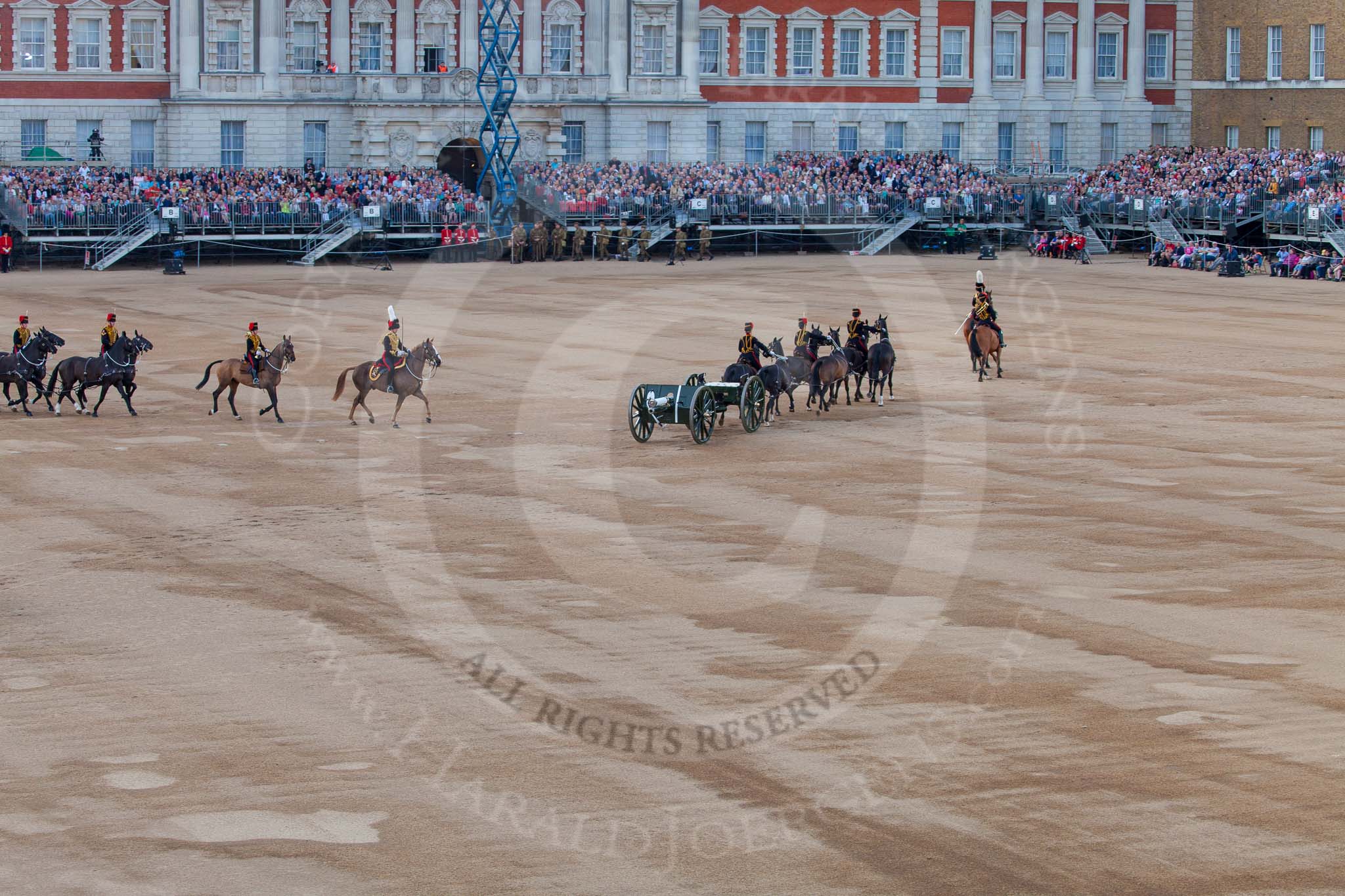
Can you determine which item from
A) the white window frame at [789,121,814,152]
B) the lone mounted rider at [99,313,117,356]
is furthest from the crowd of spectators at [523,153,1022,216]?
the lone mounted rider at [99,313,117,356]

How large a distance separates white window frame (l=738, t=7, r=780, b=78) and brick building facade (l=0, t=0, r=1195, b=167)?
0.09 meters

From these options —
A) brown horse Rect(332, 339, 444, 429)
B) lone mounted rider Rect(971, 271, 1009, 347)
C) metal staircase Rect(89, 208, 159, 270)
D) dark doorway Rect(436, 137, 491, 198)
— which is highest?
dark doorway Rect(436, 137, 491, 198)

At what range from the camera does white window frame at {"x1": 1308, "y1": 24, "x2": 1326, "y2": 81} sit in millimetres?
74500

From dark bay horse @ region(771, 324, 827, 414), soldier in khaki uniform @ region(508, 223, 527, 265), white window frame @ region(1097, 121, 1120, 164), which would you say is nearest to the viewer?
dark bay horse @ region(771, 324, 827, 414)

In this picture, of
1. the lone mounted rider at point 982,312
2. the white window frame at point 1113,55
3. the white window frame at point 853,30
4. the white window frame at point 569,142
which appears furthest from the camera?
the white window frame at point 1113,55

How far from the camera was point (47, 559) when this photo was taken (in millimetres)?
20547

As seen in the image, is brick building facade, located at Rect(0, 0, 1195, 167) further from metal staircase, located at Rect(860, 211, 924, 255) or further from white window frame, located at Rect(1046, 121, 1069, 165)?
metal staircase, located at Rect(860, 211, 924, 255)

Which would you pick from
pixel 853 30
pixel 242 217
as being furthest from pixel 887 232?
pixel 242 217

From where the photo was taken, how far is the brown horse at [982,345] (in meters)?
35.6

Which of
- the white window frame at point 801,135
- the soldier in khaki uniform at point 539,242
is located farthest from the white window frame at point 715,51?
the soldier in khaki uniform at point 539,242

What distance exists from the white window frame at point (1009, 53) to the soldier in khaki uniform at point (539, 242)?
26059mm

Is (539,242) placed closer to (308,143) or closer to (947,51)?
(308,143)

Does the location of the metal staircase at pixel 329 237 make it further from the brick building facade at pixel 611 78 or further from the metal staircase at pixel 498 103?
the brick building facade at pixel 611 78

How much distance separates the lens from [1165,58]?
3263 inches
